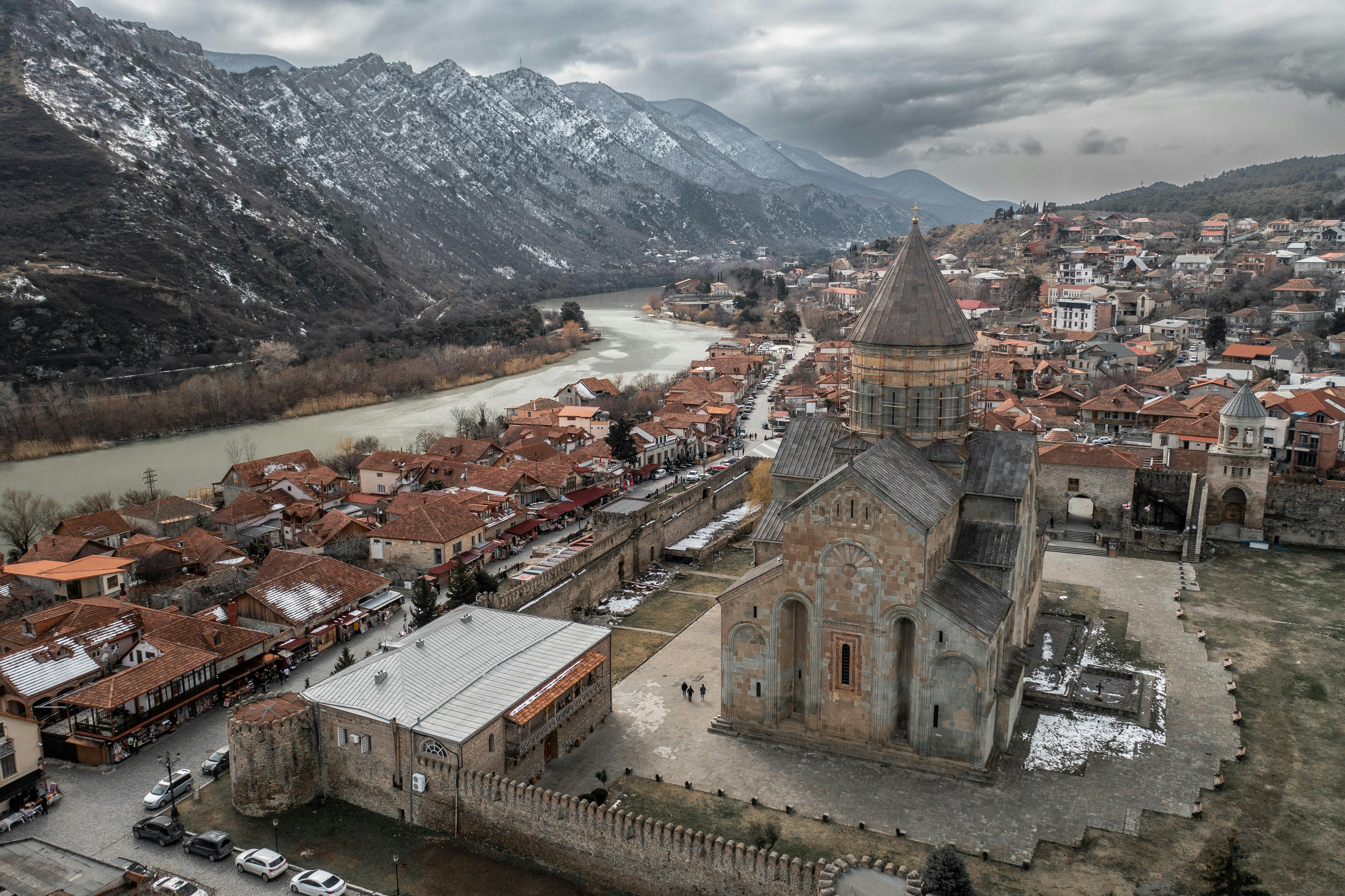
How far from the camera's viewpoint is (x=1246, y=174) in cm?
17562

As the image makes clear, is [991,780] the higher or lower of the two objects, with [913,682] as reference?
lower

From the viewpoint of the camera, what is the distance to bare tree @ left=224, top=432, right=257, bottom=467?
2032 inches

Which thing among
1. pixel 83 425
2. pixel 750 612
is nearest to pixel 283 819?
pixel 750 612

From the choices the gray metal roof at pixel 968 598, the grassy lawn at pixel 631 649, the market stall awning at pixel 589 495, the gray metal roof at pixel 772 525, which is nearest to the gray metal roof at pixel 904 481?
the gray metal roof at pixel 968 598

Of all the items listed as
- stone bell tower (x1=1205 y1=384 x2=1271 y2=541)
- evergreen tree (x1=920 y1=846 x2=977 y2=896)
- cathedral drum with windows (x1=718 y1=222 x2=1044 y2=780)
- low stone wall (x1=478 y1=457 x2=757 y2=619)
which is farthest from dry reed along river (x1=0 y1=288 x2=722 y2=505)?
evergreen tree (x1=920 y1=846 x2=977 y2=896)

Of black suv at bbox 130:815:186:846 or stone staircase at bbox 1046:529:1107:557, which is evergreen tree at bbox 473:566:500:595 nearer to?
black suv at bbox 130:815:186:846

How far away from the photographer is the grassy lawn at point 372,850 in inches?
638

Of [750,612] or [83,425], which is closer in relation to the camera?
[750,612]

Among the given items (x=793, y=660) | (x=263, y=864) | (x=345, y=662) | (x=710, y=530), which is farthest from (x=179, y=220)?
(x=793, y=660)

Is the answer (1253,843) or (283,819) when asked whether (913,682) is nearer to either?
(1253,843)

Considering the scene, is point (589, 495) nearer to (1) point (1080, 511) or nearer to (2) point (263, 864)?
(1) point (1080, 511)

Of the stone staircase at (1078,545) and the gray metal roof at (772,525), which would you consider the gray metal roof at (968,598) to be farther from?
the stone staircase at (1078,545)

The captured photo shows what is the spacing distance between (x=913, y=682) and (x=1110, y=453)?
21.8 m

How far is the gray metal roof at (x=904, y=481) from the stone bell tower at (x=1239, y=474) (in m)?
19.1
